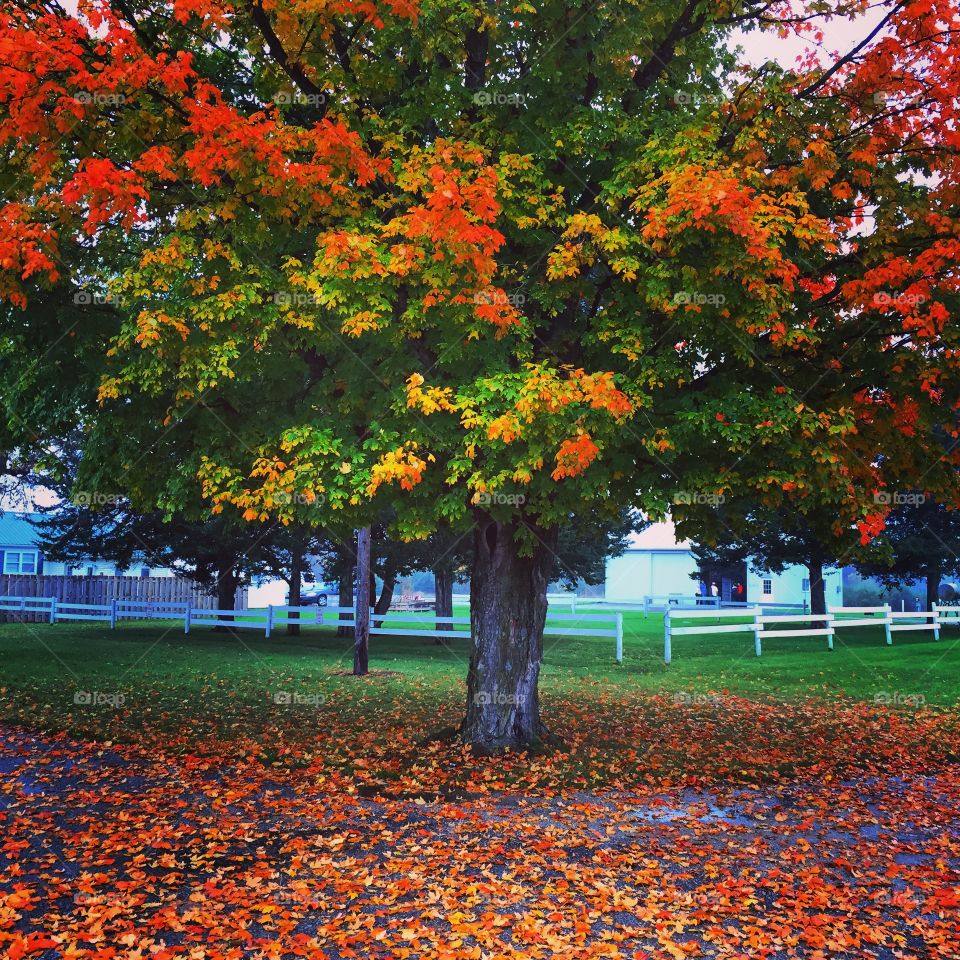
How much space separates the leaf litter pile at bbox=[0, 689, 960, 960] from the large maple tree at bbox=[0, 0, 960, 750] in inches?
118

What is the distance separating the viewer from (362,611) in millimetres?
19391

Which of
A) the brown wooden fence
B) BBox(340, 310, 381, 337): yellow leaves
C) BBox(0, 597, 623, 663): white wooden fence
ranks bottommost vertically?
BBox(0, 597, 623, 663): white wooden fence

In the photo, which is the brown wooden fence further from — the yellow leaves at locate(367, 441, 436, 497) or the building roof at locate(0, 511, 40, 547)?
the yellow leaves at locate(367, 441, 436, 497)

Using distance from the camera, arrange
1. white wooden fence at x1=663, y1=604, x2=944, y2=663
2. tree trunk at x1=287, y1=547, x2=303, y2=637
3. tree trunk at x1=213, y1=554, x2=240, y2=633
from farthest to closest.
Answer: tree trunk at x1=287, y1=547, x2=303, y2=637, tree trunk at x1=213, y1=554, x2=240, y2=633, white wooden fence at x1=663, y1=604, x2=944, y2=663

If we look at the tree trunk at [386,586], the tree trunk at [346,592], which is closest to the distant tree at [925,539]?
the tree trunk at [386,586]

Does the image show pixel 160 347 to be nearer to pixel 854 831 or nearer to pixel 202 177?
Answer: pixel 202 177

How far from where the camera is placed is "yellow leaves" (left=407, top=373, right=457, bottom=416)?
8242 millimetres

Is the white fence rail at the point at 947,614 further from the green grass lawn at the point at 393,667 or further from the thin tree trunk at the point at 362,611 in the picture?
the thin tree trunk at the point at 362,611

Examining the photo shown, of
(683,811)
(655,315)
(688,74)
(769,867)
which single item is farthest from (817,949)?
(688,74)

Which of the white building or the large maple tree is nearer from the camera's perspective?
the large maple tree

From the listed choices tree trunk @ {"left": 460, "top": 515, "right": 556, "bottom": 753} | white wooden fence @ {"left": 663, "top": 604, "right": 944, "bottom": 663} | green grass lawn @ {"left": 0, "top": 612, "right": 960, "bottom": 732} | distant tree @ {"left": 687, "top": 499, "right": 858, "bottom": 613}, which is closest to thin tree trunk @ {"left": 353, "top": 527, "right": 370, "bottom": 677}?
green grass lawn @ {"left": 0, "top": 612, "right": 960, "bottom": 732}

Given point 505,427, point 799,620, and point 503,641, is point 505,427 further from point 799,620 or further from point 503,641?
point 799,620

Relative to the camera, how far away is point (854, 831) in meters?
8.05

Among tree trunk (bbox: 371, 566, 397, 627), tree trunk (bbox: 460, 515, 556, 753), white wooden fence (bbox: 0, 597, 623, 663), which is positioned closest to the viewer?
tree trunk (bbox: 460, 515, 556, 753)
